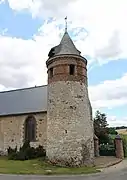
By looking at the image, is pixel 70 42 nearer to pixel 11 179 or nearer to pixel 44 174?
pixel 44 174

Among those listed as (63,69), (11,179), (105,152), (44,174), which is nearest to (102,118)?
(105,152)

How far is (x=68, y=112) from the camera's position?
72.4 feet

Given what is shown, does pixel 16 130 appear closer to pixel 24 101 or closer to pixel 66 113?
pixel 24 101

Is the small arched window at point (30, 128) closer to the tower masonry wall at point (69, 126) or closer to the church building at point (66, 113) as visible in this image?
the church building at point (66, 113)

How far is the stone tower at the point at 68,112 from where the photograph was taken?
21.6 metres

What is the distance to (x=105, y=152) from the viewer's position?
33.1 m

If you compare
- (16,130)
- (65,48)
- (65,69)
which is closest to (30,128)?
(16,130)

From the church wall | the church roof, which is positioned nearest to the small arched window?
the church wall

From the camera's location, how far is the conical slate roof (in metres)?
23.8

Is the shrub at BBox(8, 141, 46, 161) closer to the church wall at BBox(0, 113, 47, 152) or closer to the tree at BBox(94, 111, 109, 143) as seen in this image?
the church wall at BBox(0, 113, 47, 152)

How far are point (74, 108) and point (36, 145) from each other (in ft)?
22.2

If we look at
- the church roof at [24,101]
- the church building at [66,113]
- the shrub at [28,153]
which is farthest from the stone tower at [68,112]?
the church roof at [24,101]

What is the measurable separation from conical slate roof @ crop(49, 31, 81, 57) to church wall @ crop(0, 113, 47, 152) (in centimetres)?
667

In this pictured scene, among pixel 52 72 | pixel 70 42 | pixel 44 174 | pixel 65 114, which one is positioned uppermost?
pixel 70 42
